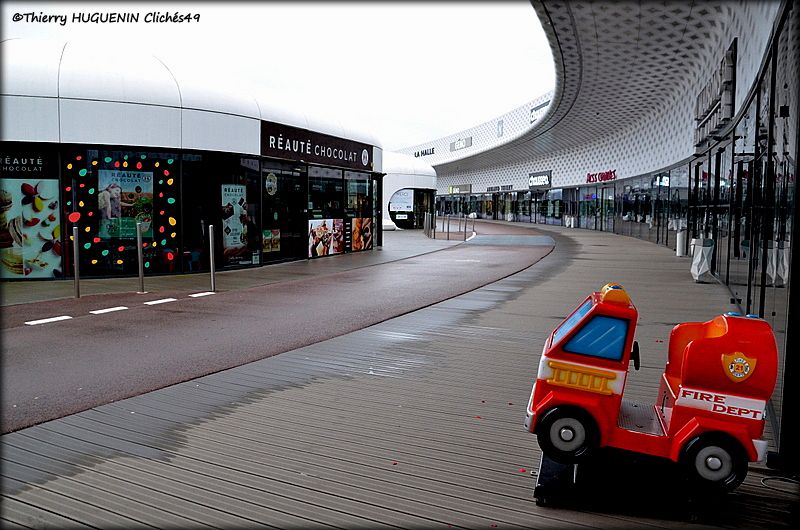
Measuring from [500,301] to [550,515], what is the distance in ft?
24.5

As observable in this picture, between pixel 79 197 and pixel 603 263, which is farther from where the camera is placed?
pixel 603 263

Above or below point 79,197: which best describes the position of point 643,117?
above

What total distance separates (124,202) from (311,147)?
5432mm

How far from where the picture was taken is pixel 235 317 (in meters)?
9.04

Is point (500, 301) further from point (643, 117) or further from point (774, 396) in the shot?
point (643, 117)

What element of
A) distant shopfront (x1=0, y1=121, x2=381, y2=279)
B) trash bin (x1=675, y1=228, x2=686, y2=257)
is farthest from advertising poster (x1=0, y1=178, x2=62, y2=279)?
trash bin (x1=675, y1=228, x2=686, y2=257)

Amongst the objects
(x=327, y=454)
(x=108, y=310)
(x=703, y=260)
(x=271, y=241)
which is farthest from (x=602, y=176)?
(x=327, y=454)

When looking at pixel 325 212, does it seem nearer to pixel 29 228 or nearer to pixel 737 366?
pixel 29 228

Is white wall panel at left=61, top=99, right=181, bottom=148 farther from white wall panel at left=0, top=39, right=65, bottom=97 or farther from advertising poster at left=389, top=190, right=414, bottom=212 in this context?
advertising poster at left=389, top=190, right=414, bottom=212

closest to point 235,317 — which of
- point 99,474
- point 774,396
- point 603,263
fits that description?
point 99,474

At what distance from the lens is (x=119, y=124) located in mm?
12695

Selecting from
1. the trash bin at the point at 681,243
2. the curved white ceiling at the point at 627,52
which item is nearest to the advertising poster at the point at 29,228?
the curved white ceiling at the point at 627,52

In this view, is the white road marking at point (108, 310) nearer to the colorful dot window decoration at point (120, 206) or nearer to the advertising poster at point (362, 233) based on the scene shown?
the colorful dot window decoration at point (120, 206)

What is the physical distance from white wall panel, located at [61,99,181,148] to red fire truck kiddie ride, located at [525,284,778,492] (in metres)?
11.1
